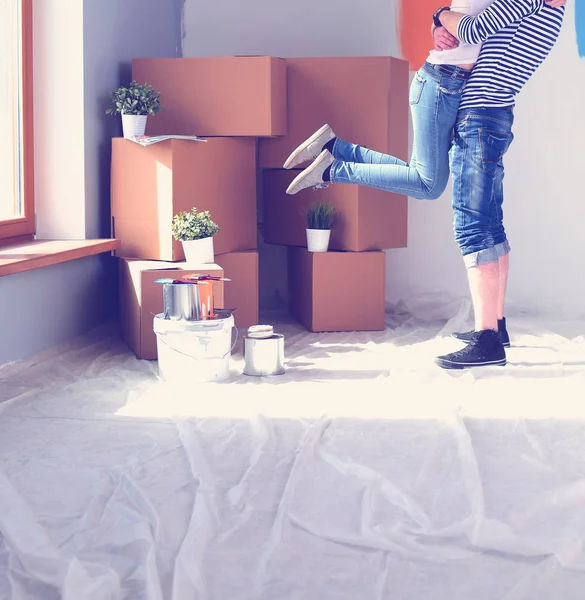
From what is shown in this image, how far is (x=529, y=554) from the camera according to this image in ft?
4.34

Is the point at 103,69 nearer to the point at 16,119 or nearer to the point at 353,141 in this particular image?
the point at 16,119

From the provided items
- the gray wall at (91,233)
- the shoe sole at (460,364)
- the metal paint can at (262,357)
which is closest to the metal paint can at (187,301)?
the metal paint can at (262,357)

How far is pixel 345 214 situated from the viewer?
3.46m

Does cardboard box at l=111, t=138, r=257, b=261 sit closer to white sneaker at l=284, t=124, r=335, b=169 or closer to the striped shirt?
white sneaker at l=284, t=124, r=335, b=169

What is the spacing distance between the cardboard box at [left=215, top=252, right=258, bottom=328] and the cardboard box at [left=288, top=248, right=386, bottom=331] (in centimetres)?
23

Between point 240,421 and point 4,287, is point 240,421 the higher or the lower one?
the lower one

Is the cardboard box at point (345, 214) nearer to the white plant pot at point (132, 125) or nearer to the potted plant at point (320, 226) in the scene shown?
the potted plant at point (320, 226)

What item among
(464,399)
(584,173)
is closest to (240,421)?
(464,399)

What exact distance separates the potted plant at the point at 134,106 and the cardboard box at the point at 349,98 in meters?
0.59

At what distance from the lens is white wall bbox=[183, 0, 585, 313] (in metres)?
3.84

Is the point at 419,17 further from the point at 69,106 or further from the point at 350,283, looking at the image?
the point at 69,106

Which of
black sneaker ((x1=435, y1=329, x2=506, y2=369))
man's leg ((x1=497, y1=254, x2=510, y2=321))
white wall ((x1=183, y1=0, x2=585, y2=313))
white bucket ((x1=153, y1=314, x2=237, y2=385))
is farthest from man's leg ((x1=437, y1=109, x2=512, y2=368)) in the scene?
white wall ((x1=183, y1=0, x2=585, y2=313))

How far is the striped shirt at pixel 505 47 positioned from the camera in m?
2.46

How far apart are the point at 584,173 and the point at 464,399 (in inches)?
76.3
